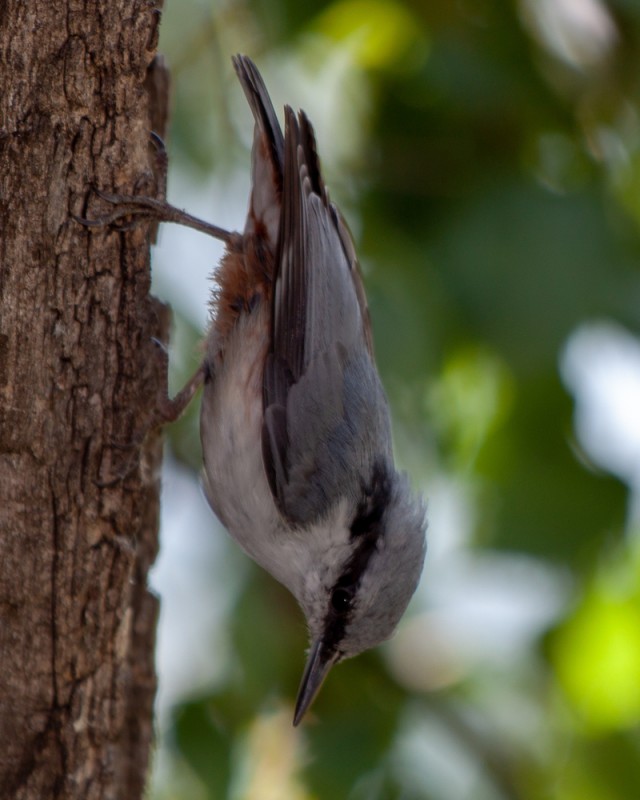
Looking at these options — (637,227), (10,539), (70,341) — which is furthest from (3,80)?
(637,227)

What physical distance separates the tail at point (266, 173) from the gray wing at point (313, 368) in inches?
4.6

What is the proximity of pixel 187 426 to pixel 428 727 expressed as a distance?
128 centimetres

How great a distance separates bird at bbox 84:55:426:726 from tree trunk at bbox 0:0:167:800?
417 mm

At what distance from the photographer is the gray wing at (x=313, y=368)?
111 inches

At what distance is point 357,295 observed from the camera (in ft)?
10.1

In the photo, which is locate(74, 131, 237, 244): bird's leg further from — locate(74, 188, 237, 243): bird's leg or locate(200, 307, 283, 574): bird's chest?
locate(200, 307, 283, 574): bird's chest

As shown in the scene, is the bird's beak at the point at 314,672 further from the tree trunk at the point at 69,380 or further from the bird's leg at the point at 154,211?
the bird's leg at the point at 154,211

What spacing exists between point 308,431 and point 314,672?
0.64 metres

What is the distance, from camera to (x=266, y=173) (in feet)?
10.3

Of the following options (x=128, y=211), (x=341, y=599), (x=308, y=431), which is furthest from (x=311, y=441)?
(x=128, y=211)

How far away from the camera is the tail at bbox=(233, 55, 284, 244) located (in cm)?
299

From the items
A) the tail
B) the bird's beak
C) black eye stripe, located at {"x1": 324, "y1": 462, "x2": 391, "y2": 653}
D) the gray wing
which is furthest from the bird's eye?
the tail

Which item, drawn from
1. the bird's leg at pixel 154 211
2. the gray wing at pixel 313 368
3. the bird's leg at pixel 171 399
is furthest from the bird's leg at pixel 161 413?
the bird's leg at pixel 154 211

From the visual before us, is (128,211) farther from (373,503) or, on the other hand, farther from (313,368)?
(373,503)
